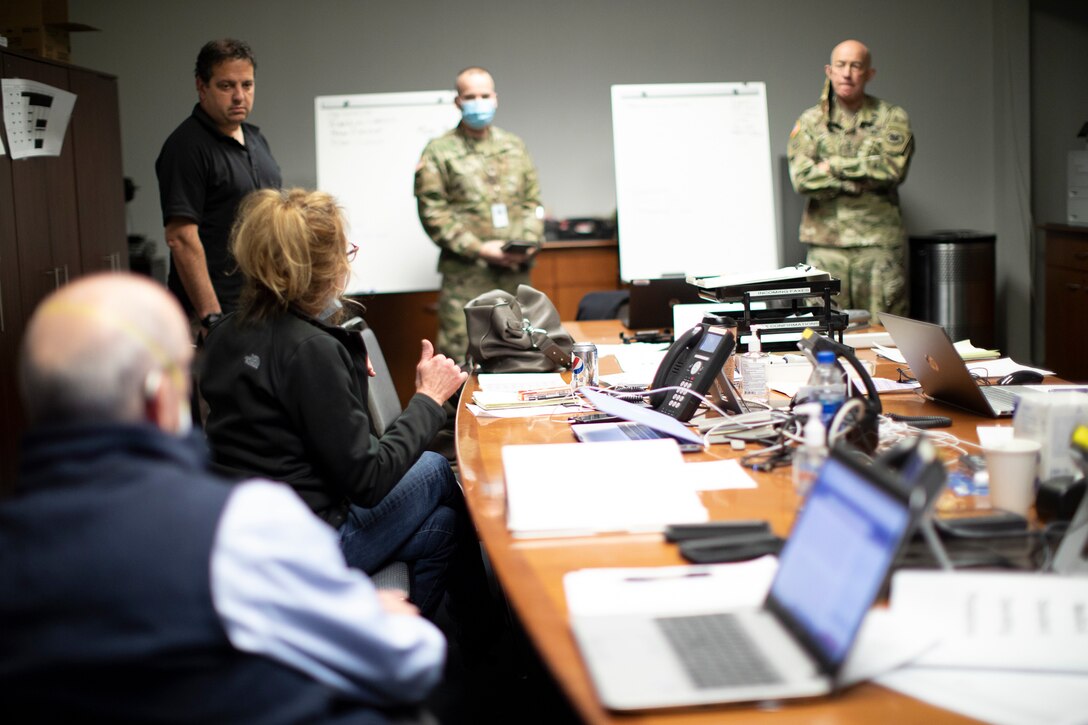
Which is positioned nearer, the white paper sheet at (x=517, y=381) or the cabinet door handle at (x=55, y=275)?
the white paper sheet at (x=517, y=381)

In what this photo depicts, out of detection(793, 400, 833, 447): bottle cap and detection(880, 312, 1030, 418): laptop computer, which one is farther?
detection(880, 312, 1030, 418): laptop computer

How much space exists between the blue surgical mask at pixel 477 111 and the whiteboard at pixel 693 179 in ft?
3.18

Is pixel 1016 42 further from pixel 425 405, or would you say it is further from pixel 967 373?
pixel 425 405

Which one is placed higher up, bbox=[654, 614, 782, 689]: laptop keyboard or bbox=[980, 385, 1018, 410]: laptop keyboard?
bbox=[980, 385, 1018, 410]: laptop keyboard

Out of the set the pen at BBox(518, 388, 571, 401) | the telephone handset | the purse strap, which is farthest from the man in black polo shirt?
the telephone handset

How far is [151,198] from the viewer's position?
6.39 metres

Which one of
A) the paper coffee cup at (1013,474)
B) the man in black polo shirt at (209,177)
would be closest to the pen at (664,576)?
the paper coffee cup at (1013,474)

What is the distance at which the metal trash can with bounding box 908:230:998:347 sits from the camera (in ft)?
19.5

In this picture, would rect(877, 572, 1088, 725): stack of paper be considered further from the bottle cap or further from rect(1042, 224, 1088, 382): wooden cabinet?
rect(1042, 224, 1088, 382): wooden cabinet

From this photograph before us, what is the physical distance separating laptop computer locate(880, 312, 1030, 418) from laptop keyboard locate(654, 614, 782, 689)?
1.21 metres

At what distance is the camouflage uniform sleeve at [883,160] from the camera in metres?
5.20

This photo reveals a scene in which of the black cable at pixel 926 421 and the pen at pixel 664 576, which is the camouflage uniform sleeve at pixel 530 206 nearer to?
the black cable at pixel 926 421

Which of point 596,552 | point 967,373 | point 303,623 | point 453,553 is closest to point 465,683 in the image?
point 453,553

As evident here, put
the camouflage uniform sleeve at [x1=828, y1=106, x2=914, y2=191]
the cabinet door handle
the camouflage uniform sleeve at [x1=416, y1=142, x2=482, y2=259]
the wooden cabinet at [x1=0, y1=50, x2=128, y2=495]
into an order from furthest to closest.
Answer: the camouflage uniform sleeve at [x1=828, y1=106, x2=914, y2=191], the camouflage uniform sleeve at [x1=416, y1=142, x2=482, y2=259], the cabinet door handle, the wooden cabinet at [x1=0, y1=50, x2=128, y2=495]
